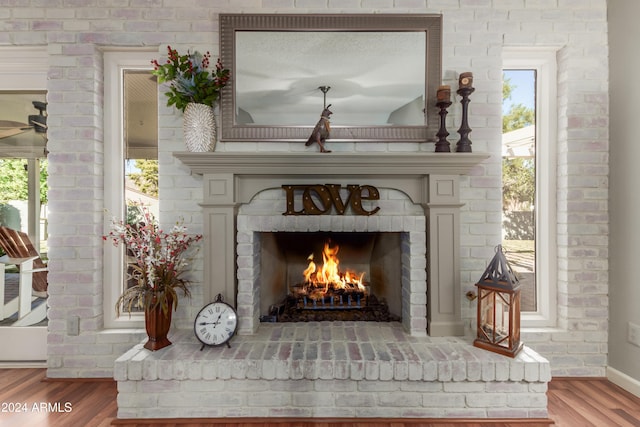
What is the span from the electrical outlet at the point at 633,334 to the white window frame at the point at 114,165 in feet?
10.9

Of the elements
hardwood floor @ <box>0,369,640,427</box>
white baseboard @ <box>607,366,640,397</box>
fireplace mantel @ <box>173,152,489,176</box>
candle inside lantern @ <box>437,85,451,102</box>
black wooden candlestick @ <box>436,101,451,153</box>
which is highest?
candle inside lantern @ <box>437,85,451,102</box>

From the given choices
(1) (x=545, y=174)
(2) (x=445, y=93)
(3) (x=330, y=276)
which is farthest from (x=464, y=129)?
(3) (x=330, y=276)

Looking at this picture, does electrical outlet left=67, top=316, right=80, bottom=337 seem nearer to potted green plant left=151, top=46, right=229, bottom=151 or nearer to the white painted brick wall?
the white painted brick wall

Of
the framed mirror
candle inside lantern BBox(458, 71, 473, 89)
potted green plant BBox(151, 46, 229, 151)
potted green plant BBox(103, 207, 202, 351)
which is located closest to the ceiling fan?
potted green plant BBox(151, 46, 229, 151)

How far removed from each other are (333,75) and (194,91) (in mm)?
922

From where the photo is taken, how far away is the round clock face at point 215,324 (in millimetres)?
2027

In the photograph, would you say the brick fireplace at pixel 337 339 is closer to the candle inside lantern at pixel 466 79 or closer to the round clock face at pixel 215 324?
the round clock face at pixel 215 324

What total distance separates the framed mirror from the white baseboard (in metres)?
2.04

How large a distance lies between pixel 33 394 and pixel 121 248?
1038 millimetres

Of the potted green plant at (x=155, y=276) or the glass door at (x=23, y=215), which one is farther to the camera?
the glass door at (x=23, y=215)

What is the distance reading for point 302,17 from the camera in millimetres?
2258

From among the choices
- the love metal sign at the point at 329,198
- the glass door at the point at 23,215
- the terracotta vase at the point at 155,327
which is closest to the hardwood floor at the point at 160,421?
the glass door at the point at 23,215

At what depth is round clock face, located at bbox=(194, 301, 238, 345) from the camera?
2027 mm

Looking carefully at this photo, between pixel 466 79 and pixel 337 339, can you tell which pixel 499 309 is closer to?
pixel 337 339
